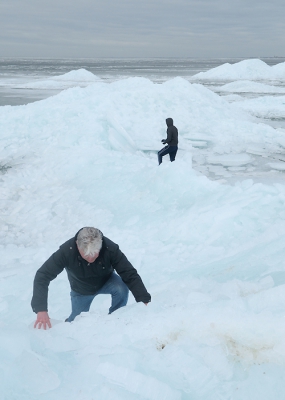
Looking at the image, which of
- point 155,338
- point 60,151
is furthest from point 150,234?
point 60,151

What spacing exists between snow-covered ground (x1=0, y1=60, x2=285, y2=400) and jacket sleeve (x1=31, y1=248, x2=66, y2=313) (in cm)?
18

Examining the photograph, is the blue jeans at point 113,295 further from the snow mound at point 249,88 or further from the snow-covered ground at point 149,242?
the snow mound at point 249,88

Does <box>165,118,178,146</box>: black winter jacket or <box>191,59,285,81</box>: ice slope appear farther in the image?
<box>191,59,285,81</box>: ice slope

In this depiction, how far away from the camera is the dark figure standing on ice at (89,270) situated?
273 centimetres

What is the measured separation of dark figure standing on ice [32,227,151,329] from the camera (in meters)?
2.73

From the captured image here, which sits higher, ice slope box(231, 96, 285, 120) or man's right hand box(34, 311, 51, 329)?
man's right hand box(34, 311, 51, 329)

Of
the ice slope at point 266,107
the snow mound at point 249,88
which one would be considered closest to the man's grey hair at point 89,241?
the ice slope at point 266,107

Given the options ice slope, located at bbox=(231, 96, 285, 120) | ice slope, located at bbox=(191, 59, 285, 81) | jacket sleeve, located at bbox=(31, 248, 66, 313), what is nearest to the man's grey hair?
jacket sleeve, located at bbox=(31, 248, 66, 313)

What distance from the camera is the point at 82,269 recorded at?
299 cm

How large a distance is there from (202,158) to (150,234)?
5.67 m

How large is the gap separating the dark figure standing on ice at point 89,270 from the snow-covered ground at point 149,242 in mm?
163

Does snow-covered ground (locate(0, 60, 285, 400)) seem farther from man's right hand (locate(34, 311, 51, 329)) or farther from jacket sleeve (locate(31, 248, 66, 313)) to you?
jacket sleeve (locate(31, 248, 66, 313))

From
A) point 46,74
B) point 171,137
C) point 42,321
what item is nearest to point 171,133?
point 171,137

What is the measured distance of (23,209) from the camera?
291 inches
